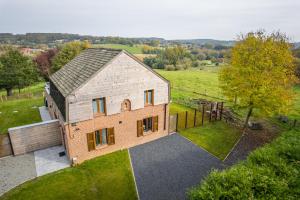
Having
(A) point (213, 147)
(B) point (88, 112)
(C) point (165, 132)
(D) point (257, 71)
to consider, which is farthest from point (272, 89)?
(B) point (88, 112)

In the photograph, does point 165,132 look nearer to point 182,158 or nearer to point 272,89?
point 182,158

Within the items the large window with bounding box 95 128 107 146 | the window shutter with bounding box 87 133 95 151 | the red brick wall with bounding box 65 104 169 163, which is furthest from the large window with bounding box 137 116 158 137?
the window shutter with bounding box 87 133 95 151

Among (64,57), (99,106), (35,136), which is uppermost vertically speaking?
(64,57)

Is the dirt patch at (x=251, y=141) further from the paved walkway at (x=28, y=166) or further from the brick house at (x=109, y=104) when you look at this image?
the paved walkway at (x=28, y=166)

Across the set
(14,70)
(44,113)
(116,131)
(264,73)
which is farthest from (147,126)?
(14,70)

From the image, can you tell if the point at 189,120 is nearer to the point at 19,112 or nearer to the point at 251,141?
the point at 251,141

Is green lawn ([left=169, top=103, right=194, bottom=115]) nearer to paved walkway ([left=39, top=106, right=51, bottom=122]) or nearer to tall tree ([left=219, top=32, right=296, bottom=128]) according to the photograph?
tall tree ([left=219, top=32, right=296, bottom=128])

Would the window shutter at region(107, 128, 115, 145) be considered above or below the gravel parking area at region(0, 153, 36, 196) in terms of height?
above
